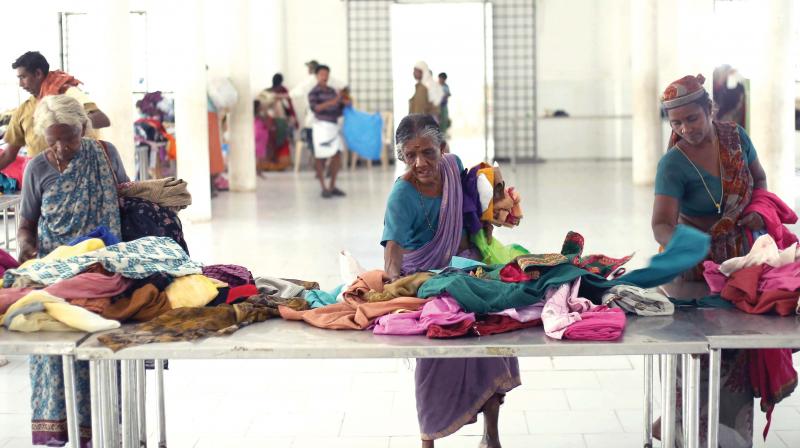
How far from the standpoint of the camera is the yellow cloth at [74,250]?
12.9 feet

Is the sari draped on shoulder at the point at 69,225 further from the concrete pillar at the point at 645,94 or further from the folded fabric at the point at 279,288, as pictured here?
the concrete pillar at the point at 645,94

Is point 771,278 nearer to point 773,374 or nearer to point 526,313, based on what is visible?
point 773,374

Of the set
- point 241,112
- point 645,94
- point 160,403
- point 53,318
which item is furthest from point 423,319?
point 645,94

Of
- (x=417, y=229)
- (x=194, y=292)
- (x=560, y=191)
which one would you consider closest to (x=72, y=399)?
(x=194, y=292)

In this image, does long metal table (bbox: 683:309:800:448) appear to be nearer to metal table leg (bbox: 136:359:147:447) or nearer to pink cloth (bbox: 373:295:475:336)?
pink cloth (bbox: 373:295:475:336)

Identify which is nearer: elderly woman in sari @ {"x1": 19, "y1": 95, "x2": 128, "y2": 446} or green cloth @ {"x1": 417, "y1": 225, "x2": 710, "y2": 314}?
green cloth @ {"x1": 417, "y1": 225, "x2": 710, "y2": 314}

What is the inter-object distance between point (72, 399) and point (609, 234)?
7.43 m

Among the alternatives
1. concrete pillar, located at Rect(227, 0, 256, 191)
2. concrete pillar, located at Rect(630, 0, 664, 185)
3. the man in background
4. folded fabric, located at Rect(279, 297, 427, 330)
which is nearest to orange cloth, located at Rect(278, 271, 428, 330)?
folded fabric, located at Rect(279, 297, 427, 330)

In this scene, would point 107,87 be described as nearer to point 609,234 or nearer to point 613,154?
point 609,234

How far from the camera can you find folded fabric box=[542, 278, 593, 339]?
11.4ft

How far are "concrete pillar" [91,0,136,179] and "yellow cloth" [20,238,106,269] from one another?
6.37m

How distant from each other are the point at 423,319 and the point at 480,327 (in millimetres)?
179

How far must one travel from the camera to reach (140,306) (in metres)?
3.76

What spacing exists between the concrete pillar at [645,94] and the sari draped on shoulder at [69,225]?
11.4m
